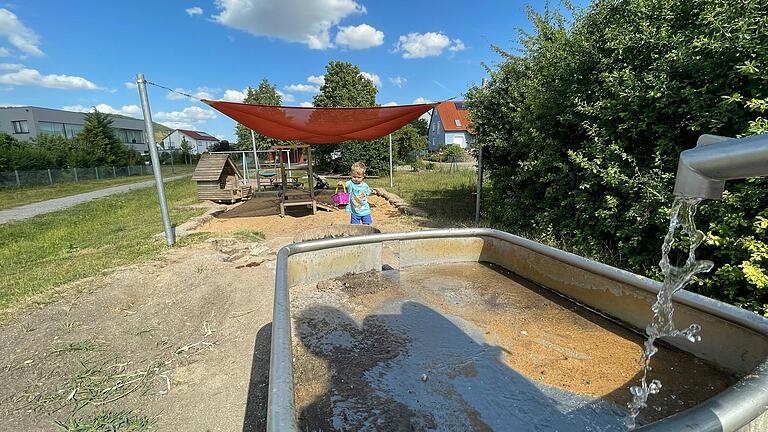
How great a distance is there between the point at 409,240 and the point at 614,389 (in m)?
1.71

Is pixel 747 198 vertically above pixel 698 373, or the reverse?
pixel 747 198

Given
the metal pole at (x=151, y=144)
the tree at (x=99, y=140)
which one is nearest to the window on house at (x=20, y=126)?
the tree at (x=99, y=140)

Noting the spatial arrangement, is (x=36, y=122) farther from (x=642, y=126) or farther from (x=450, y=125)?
(x=642, y=126)

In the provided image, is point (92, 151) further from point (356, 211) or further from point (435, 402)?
point (435, 402)

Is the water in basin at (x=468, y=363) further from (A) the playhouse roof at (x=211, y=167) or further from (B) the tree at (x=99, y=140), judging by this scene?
(B) the tree at (x=99, y=140)

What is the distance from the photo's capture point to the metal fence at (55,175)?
20.1m

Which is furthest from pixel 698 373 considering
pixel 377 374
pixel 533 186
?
pixel 533 186

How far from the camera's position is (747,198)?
243 cm

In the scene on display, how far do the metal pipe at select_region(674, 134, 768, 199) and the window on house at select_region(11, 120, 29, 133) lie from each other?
182 ft

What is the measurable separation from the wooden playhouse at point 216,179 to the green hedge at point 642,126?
8.51m

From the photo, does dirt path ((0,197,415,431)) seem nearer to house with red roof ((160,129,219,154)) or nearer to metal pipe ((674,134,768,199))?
metal pipe ((674,134,768,199))

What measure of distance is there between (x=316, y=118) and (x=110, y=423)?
5.71m

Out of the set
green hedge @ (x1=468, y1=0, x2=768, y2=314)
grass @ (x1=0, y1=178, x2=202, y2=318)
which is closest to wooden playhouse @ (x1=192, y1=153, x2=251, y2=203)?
grass @ (x1=0, y1=178, x2=202, y2=318)

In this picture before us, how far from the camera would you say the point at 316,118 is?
688cm
